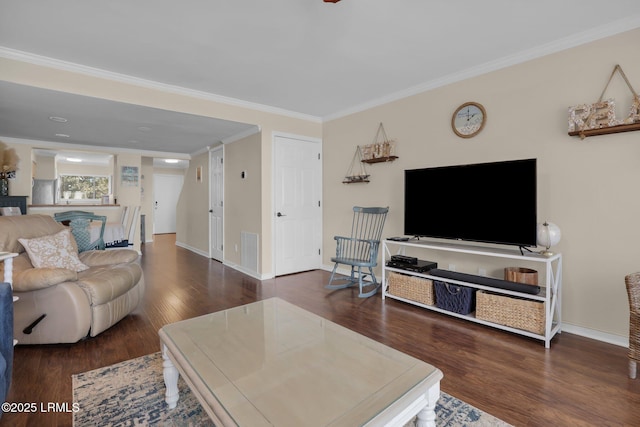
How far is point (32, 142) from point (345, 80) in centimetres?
601

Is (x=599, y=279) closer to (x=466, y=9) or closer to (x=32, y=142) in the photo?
(x=466, y=9)

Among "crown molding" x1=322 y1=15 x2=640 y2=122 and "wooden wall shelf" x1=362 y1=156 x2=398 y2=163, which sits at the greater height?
"crown molding" x1=322 y1=15 x2=640 y2=122

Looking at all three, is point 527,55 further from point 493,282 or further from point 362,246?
point 362,246

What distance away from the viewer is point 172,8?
2197mm

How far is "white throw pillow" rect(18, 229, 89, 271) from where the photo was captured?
2.54 m

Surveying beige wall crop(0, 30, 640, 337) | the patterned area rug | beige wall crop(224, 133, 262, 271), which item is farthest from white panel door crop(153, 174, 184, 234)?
the patterned area rug

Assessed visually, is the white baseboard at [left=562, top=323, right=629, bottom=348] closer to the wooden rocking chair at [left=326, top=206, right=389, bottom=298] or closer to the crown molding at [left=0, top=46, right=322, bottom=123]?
the wooden rocking chair at [left=326, top=206, right=389, bottom=298]

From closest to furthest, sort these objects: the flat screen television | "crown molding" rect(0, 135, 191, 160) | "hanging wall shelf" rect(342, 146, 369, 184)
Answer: the flat screen television
"hanging wall shelf" rect(342, 146, 369, 184)
"crown molding" rect(0, 135, 191, 160)

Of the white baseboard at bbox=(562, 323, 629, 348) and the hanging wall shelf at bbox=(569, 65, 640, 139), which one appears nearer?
the hanging wall shelf at bbox=(569, 65, 640, 139)

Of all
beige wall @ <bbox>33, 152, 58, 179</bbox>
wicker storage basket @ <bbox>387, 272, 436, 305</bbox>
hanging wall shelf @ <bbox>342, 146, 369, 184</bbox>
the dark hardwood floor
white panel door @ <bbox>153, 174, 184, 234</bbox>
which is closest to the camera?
the dark hardwood floor

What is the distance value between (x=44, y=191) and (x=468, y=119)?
9.94 m

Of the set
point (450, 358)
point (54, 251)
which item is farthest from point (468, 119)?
point (54, 251)

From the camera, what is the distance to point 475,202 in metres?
3.02

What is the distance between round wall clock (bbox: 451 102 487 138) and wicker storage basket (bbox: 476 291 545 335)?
65.4 inches
